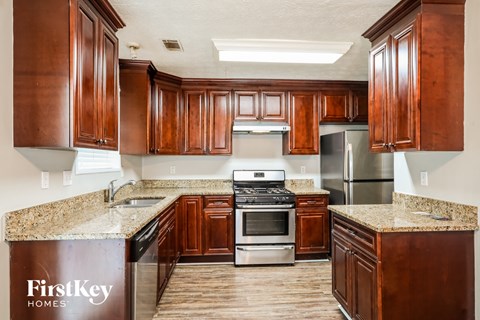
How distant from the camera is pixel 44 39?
67.6 inches

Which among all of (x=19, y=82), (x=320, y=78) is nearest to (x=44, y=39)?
(x=19, y=82)

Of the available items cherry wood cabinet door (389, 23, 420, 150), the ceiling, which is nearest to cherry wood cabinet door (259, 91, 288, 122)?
the ceiling

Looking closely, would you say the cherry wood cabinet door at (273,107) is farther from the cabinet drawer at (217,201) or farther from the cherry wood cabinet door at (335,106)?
the cabinet drawer at (217,201)

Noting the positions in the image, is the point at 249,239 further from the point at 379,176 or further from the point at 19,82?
the point at 19,82

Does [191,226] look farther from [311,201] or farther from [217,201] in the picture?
[311,201]

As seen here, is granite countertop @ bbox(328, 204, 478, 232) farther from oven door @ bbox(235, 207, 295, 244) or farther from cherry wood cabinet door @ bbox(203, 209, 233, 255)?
cherry wood cabinet door @ bbox(203, 209, 233, 255)

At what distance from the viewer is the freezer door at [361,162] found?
3596mm

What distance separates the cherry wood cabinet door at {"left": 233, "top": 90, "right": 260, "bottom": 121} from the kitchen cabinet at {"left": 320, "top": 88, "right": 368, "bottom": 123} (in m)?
0.95

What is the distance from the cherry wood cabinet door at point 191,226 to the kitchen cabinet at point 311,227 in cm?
126

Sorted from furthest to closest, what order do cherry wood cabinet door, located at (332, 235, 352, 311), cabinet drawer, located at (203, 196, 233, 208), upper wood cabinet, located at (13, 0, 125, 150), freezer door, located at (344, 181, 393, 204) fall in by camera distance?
cabinet drawer, located at (203, 196, 233, 208) < freezer door, located at (344, 181, 393, 204) < cherry wood cabinet door, located at (332, 235, 352, 311) < upper wood cabinet, located at (13, 0, 125, 150)

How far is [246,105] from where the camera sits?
13.6 ft

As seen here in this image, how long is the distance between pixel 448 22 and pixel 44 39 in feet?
8.42

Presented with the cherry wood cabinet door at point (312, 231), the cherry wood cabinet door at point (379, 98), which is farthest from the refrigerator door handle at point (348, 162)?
the cherry wood cabinet door at point (379, 98)

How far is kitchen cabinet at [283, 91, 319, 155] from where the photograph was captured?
13.7 ft
